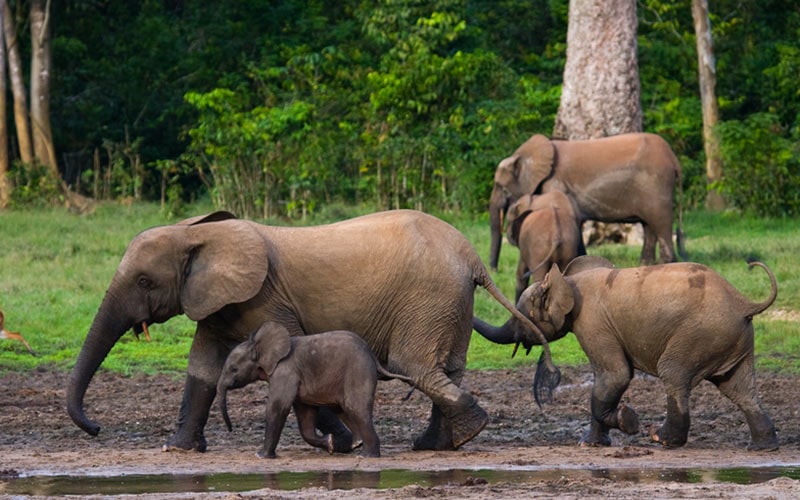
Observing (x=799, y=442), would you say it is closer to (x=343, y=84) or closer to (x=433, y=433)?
(x=433, y=433)

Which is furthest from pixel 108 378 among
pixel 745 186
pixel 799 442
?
pixel 745 186

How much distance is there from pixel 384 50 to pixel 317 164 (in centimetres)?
469

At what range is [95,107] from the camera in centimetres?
2708

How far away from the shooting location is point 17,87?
24750 millimetres

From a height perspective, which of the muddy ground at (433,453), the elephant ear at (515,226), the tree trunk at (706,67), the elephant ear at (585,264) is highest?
the tree trunk at (706,67)

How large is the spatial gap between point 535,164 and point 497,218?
2.12 ft

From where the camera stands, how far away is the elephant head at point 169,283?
9.55 m

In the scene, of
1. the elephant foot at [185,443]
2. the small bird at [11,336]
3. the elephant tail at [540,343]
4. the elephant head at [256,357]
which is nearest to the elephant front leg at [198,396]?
the elephant foot at [185,443]

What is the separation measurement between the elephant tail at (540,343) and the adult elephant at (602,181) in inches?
238

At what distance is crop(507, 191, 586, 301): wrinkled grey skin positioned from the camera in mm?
15234

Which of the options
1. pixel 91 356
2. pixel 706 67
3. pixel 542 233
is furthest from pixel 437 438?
pixel 706 67

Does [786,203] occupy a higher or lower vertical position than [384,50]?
lower

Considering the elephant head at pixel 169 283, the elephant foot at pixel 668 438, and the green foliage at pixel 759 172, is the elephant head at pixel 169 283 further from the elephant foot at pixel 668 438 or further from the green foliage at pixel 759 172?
the green foliage at pixel 759 172

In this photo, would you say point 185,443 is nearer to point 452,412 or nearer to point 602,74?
point 452,412
